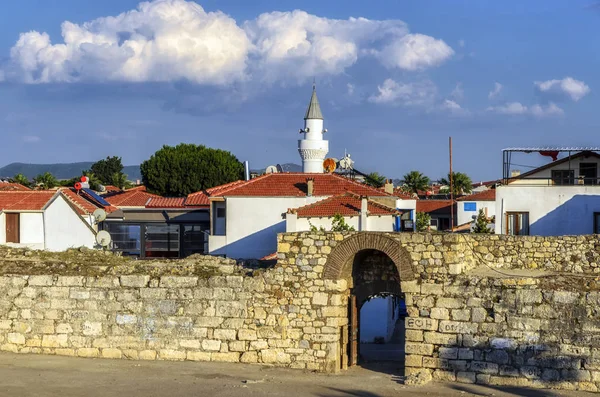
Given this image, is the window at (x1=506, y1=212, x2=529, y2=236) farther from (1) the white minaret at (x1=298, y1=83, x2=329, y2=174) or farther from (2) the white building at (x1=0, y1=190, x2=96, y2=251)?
(1) the white minaret at (x1=298, y1=83, x2=329, y2=174)

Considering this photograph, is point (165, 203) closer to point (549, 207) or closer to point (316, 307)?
point (549, 207)

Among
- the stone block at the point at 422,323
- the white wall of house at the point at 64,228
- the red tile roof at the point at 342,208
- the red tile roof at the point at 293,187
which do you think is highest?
the red tile roof at the point at 293,187

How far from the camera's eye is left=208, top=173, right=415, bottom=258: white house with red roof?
142 feet

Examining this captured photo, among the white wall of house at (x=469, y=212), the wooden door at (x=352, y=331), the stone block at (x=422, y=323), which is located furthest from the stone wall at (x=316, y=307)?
the white wall of house at (x=469, y=212)

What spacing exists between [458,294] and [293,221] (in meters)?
18.7

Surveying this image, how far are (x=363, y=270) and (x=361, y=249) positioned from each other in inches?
72.1

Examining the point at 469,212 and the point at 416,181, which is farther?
the point at 416,181

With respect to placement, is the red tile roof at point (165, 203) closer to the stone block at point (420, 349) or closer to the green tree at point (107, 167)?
the stone block at point (420, 349)

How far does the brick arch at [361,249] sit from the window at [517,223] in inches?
670

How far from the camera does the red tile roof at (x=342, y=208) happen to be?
123ft

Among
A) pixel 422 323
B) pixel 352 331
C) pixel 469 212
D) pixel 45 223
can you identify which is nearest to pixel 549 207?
pixel 352 331

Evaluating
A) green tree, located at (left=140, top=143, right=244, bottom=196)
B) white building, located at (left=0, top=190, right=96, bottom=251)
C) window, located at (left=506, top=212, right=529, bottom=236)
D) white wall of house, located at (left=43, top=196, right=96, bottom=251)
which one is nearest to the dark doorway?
window, located at (left=506, top=212, right=529, bottom=236)

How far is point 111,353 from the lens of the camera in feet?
70.0

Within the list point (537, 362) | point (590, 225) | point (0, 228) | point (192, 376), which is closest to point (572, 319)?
point (537, 362)
